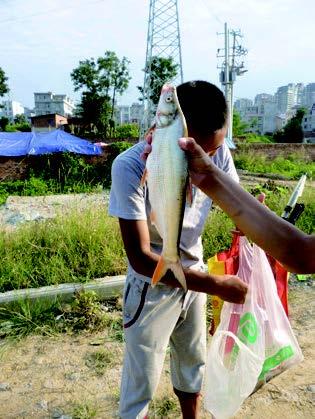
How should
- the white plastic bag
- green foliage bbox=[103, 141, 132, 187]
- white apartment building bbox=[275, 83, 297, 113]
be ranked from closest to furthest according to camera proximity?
1. the white plastic bag
2. green foliage bbox=[103, 141, 132, 187]
3. white apartment building bbox=[275, 83, 297, 113]

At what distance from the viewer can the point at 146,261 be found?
71.1 inches

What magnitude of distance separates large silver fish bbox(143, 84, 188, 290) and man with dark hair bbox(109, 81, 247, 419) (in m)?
0.32

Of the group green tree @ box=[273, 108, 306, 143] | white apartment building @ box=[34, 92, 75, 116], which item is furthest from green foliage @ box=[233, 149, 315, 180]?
white apartment building @ box=[34, 92, 75, 116]

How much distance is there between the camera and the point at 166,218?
146cm

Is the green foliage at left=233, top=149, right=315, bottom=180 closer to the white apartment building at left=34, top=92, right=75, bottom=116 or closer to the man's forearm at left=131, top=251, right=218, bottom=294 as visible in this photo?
the man's forearm at left=131, top=251, right=218, bottom=294

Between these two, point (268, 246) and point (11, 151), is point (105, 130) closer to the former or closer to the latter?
point (11, 151)

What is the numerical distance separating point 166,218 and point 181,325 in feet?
3.04

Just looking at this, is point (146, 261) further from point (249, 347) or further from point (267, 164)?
point (267, 164)

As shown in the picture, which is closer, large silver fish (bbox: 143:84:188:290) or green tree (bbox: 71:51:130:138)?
large silver fish (bbox: 143:84:188:290)

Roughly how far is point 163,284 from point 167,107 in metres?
0.92

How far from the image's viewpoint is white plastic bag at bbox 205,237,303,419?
6.82 feet

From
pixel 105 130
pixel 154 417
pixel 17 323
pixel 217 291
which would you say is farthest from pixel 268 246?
pixel 105 130

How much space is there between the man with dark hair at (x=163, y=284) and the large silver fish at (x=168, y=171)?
316 mm

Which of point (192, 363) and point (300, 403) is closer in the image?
point (192, 363)
